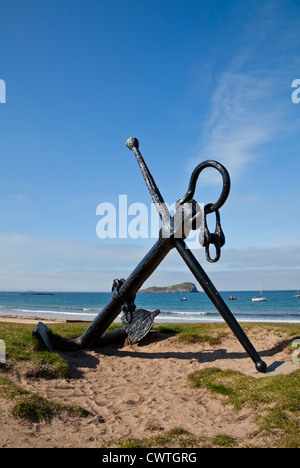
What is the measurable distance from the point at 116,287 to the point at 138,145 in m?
2.83

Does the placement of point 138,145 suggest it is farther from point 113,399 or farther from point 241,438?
point 241,438

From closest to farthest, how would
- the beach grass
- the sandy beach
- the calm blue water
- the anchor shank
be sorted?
the sandy beach
the beach grass
the anchor shank
the calm blue water

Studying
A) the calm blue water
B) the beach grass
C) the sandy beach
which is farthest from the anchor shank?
the calm blue water

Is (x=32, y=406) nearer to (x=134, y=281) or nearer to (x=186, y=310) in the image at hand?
(x=134, y=281)

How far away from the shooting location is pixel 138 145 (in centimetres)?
727

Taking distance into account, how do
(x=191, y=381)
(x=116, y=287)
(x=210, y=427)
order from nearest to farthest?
1. (x=210, y=427)
2. (x=191, y=381)
3. (x=116, y=287)

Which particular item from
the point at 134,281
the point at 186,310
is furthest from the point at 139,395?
the point at 186,310

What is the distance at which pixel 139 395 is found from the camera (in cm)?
543

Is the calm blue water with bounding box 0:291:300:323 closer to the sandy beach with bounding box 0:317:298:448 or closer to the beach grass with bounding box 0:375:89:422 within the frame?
the sandy beach with bounding box 0:317:298:448

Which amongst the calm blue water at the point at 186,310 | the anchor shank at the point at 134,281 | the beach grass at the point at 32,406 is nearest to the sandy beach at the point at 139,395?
the beach grass at the point at 32,406

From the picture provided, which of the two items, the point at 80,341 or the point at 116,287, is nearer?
the point at 116,287

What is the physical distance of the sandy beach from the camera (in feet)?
12.7

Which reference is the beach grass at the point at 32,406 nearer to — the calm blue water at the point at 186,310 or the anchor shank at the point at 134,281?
the anchor shank at the point at 134,281
